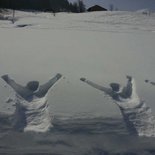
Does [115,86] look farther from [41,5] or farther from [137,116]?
[41,5]

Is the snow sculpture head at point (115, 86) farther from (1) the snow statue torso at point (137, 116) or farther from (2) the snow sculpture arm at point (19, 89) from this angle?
(2) the snow sculpture arm at point (19, 89)

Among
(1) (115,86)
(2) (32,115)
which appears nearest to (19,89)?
(2) (32,115)

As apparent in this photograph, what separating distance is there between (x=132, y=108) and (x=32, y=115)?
2.56ft

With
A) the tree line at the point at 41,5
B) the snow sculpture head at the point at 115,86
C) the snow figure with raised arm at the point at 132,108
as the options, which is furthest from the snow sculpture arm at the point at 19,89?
the tree line at the point at 41,5

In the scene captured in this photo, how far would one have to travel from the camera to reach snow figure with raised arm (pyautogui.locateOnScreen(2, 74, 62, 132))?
2977 mm

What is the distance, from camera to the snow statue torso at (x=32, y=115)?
116 inches

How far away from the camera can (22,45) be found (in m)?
5.16

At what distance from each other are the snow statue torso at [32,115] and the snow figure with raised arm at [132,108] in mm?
547

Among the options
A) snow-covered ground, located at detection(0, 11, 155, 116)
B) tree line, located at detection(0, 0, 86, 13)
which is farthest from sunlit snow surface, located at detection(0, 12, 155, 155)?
tree line, located at detection(0, 0, 86, 13)

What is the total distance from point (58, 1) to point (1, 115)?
42.2m

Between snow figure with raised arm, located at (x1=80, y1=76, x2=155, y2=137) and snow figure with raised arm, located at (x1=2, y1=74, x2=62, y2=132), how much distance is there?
43 centimetres

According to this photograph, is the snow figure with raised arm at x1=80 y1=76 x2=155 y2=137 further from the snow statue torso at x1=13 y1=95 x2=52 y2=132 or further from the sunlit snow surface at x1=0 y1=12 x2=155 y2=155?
the snow statue torso at x1=13 y1=95 x2=52 y2=132

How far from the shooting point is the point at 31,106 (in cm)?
329

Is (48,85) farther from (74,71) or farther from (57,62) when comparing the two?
(57,62)
